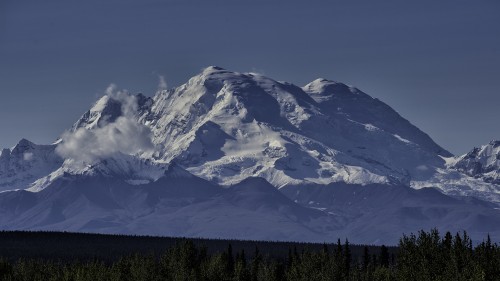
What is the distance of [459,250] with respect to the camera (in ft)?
638

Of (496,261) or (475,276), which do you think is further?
(496,261)

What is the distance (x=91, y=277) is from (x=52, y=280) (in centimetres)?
714

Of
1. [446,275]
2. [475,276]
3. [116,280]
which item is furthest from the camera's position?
[116,280]

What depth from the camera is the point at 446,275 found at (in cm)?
18088

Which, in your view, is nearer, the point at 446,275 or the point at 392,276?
the point at 446,275

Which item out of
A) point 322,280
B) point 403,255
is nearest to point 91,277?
point 322,280

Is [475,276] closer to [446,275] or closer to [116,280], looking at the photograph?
[446,275]

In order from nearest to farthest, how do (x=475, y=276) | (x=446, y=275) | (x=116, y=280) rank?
1. (x=475, y=276)
2. (x=446, y=275)
3. (x=116, y=280)

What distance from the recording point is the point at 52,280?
196 meters

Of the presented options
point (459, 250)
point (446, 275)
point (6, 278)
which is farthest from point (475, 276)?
point (6, 278)

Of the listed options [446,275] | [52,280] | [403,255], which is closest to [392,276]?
[403,255]

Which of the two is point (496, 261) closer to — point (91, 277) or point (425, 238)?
point (425, 238)

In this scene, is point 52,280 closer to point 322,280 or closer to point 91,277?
point 91,277

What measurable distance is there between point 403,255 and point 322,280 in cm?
1449
